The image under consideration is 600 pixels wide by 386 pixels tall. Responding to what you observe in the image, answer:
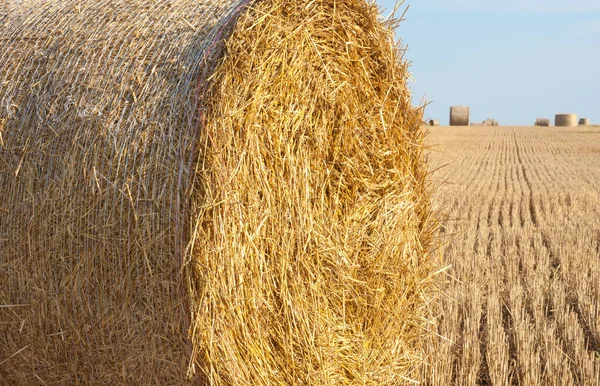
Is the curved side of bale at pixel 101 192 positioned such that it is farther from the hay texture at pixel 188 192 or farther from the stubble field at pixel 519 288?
the stubble field at pixel 519 288

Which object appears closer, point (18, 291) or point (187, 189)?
point (187, 189)

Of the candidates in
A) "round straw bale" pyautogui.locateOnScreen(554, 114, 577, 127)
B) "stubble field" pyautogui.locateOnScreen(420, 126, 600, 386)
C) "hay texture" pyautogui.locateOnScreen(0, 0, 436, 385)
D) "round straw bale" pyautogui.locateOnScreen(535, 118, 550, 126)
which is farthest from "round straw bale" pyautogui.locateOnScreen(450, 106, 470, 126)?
"hay texture" pyautogui.locateOnScreen(0, 0, 436, 385)

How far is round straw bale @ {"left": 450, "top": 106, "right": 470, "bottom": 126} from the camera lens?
135 ft

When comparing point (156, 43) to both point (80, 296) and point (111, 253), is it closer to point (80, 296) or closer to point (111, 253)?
point (111, 253)

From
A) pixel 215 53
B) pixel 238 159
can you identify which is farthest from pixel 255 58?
pixel 238 159

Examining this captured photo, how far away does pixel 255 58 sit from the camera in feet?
10.6

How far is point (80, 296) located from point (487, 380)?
259 cm

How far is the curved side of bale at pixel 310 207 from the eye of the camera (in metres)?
3.04

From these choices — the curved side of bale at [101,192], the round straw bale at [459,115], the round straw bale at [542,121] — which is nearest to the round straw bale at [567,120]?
the round straw bale at [542,121]

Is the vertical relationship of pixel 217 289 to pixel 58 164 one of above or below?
below

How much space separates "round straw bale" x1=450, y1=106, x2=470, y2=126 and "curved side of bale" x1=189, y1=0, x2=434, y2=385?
3761 cm

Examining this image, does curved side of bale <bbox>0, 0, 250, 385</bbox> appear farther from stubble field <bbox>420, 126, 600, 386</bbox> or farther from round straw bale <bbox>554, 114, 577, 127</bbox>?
round straw bale <bbox>554, 114, 577, 127</bbox>

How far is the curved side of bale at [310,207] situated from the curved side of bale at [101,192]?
0.17 m

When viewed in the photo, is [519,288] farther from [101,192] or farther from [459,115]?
[459,115]
